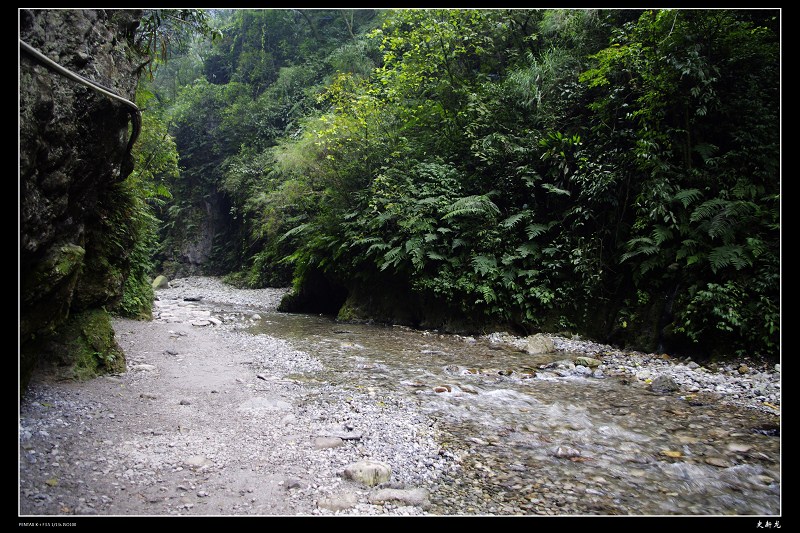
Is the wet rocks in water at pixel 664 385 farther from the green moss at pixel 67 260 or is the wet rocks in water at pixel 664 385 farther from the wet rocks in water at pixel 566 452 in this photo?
the green moss at pixel 67 260

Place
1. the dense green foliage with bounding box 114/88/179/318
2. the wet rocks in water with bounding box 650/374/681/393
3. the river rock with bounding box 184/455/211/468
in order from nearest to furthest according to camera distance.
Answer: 1. the river rock with bounding box 184/455/211/468
2. the wet rocks in water with bounding box 650/374/681/393
3. the dense green foliage with bounding box 114/88/179/318

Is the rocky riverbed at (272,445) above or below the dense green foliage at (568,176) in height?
below

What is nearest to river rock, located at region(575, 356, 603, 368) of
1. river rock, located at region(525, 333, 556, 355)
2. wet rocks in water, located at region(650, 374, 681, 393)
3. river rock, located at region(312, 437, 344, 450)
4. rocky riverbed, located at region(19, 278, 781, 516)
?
rocky riverbed, located at region(19, 278, 781, 516)

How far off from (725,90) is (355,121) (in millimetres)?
9686

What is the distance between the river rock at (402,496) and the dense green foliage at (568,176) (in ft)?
18.8

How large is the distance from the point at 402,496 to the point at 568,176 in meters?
8.65

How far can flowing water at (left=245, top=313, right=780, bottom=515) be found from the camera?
2.90 meters

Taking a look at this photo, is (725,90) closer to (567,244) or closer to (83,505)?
(567,244)

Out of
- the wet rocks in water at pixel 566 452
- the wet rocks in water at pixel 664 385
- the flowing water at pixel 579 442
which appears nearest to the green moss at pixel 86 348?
the flowing water at pixel 579 442

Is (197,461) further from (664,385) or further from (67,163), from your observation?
(664,385)

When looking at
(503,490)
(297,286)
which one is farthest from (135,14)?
(297,286)

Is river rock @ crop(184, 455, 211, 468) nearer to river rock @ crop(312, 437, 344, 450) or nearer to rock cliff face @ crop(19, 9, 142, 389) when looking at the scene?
river rock @ crop(312, 437, 344, 450)

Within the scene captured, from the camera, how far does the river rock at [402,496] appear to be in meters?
2.75

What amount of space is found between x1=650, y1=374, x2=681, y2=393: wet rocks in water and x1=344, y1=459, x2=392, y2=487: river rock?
416 cm
